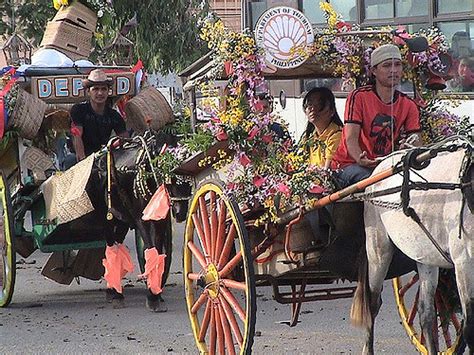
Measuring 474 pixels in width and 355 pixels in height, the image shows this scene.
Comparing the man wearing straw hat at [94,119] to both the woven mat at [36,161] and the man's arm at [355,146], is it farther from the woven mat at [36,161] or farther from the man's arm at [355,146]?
the man's arm at [355,146]

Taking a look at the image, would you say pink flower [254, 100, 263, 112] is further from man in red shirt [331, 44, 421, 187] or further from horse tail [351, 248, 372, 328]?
horse tail [351, 248, 372, 328]

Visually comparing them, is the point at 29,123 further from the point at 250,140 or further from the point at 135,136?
the point at 250,140

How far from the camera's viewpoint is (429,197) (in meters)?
5.97

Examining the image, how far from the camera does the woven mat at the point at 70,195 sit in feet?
29.6

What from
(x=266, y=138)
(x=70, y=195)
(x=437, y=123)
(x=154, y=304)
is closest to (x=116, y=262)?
(x=154, y=304)

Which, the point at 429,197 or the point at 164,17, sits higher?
the point at 164,17

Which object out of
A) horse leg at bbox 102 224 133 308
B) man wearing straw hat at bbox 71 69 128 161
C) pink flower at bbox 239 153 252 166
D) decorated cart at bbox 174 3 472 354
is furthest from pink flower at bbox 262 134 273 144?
man wearing straw hat at bbox 71 69 128 161

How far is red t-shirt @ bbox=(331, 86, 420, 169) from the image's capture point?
6875 millimetres

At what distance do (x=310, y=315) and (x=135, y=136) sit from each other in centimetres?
222

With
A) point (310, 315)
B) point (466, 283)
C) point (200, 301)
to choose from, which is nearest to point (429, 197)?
point (466, 283)

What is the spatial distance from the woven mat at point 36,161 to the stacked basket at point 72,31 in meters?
1.86

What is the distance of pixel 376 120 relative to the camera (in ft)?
22.6

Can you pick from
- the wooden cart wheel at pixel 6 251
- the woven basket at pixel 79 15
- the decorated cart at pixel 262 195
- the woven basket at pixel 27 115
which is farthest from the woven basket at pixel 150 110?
the decorated cart at pixel 262 195

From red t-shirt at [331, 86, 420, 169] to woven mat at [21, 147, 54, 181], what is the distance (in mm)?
3786
